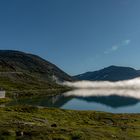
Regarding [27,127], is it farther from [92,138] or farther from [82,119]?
[82,119]

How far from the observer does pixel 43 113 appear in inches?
2697

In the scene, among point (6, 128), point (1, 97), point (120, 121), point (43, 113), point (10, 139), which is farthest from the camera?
point (1, 97)

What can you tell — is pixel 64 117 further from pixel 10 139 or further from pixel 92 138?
pixel 10 139

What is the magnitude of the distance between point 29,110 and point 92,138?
3623cm

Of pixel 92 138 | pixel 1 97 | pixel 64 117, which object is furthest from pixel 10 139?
pixel 1 97

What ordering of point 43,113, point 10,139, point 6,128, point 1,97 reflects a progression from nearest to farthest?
point 10,139 → point 6,128 → point 43,113 → point 1,97

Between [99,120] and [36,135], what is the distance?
3336 cm

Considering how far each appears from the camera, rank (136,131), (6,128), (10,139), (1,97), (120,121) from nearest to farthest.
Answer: (10,139) < (6,128) < (136,131) < (120,121) < (1,97)

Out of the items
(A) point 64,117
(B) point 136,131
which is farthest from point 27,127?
(A) point 64,117

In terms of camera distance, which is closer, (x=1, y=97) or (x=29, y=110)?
(x=29, y=110)

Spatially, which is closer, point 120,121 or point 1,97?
point 120,121

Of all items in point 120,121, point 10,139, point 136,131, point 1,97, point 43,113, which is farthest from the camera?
point 1,97

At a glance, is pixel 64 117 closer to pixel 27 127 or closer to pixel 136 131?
pixel 136 131

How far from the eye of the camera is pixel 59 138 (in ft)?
113
